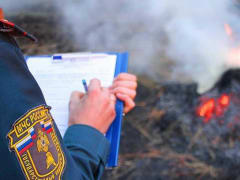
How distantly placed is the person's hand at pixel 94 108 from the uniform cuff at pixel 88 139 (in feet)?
0.11

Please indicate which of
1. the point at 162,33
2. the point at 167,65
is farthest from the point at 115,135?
the point at 162,33

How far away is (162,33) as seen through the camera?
7.18ft

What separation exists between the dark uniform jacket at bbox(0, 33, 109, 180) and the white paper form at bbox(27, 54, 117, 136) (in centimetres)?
36

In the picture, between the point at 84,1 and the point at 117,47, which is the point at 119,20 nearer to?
the point at 117,47

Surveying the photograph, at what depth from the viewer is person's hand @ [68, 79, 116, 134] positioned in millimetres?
758

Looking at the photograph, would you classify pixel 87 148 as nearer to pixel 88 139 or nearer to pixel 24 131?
pixel 88 139

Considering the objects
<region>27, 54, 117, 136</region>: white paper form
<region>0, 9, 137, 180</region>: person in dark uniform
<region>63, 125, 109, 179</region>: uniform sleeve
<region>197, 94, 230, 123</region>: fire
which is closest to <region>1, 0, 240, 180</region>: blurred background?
<region>197, 94, 230, 123</region>: fire

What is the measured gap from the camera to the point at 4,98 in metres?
0.44

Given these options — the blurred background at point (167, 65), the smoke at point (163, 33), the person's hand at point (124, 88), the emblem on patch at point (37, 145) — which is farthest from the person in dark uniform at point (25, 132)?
the smoke at point (163, 33)

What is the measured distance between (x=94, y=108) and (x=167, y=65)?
53.0 inches

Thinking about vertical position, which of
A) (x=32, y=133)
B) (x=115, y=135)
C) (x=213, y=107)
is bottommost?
(x=213, y=107)

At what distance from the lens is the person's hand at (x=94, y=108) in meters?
0.76

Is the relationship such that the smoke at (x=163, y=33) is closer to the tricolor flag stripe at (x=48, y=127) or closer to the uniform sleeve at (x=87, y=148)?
the uniform sleeve at (x=87, y=148)

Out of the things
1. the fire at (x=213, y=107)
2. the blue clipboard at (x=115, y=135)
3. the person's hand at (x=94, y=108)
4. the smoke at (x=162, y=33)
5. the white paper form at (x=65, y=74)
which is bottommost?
the fire at (x=213, y=107)
